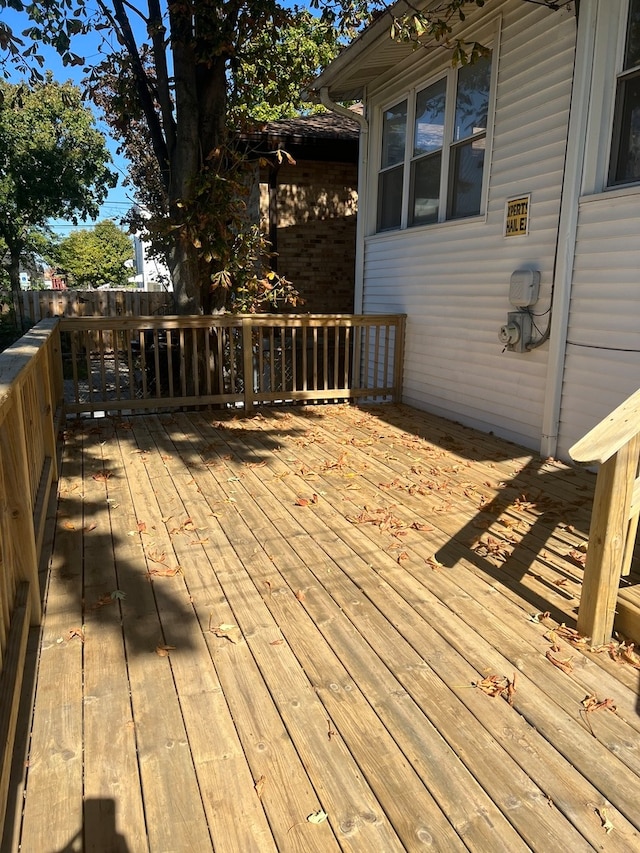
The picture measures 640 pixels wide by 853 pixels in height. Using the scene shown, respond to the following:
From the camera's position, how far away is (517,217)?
5.14 m

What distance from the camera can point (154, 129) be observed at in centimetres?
703

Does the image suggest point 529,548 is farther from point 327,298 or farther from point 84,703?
point 327,298

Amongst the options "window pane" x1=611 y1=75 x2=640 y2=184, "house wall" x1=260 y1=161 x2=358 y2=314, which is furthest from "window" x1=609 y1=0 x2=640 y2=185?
"house wall" x1=260 y1=161 x2=358 y2=314

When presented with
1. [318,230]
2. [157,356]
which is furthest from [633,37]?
[318,230]

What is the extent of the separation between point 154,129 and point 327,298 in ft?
12.2

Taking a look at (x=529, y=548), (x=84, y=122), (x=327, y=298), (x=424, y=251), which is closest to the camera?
(x=529, y=548)

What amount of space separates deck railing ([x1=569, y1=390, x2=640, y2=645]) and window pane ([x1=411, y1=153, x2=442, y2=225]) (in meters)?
4.86

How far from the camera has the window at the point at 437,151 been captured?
579cm

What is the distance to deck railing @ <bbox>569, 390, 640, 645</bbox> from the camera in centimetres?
209

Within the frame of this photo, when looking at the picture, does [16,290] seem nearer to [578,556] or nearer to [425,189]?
[425,189]

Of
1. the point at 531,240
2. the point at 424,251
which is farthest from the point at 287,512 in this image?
the point at 424,251

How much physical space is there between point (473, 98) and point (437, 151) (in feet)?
2.16

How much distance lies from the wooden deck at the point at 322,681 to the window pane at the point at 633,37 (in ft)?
9.77

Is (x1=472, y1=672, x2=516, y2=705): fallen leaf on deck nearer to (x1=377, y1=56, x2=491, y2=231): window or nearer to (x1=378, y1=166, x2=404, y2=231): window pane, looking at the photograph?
(x1=377, y1=56, x2=491, y2=231): window
